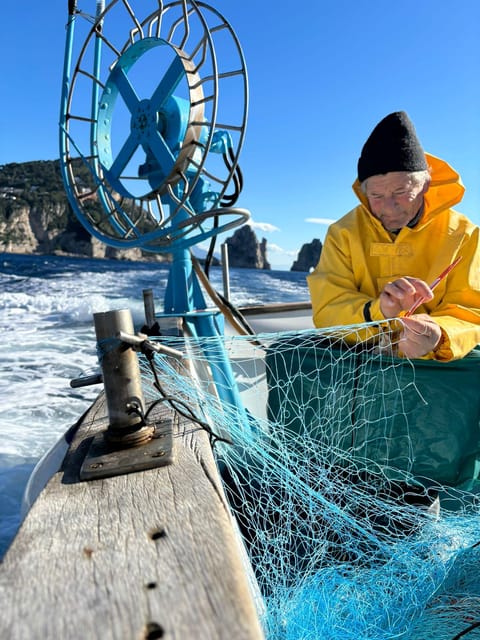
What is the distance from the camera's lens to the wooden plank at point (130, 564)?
481mm

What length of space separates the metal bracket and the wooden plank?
19 millimetres

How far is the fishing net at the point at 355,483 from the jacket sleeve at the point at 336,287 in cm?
11

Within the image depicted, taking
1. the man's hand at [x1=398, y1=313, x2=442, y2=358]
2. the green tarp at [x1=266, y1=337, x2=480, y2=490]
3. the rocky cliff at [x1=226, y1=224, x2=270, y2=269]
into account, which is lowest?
the green tarp at [x1=266, y1=337, x2=480, y2=490]

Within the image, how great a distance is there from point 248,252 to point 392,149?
179 ft

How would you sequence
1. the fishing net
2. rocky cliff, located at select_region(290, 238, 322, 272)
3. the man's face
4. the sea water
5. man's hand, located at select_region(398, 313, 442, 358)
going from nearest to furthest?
1. the fishing net
2. man's hand, located at select_region(398, 313, 442, 358)
3. the man's face
4. the sea water
5. rocky cliff, located at select_region(290, 238, 322, 272)

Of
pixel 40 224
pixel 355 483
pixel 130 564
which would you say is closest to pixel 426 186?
pixel 355 483

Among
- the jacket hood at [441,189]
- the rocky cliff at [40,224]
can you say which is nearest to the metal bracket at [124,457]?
the jacket hood at [441,189]

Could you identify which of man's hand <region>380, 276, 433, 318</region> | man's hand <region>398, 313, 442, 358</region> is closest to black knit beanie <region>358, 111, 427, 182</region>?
man's hand <region>380, 276, 433, 318</region>

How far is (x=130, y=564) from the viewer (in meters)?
0.58

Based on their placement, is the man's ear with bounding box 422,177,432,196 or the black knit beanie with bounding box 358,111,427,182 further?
the man's ear with bounding box 422,177,432,196

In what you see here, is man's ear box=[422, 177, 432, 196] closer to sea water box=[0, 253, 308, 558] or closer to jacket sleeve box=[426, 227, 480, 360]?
jacket sleeve box=[426, 227, 480, 360]

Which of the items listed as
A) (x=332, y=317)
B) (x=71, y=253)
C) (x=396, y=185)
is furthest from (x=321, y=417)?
(x=71, y=253)

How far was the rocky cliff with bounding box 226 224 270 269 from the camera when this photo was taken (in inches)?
2194

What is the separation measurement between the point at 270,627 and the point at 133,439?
69 centimetres
